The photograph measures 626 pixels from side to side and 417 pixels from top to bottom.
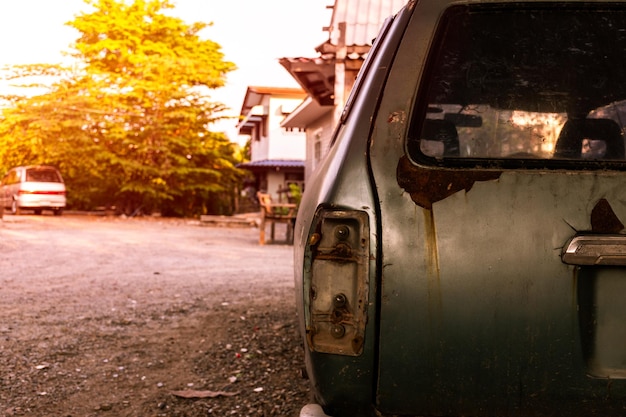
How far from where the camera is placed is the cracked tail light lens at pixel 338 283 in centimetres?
169

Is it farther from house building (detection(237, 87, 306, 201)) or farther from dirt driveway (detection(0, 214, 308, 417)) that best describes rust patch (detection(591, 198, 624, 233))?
house building (detection(237, 87, 306, 201))

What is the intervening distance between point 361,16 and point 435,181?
13.6 metres

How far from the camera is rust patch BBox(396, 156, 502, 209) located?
1.71 meters

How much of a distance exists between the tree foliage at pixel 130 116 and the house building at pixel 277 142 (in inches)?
165

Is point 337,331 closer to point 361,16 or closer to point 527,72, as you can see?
point 527,72

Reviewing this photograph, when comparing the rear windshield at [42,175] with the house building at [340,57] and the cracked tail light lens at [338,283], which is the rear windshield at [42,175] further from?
the cracked tail light lens at [338,283]

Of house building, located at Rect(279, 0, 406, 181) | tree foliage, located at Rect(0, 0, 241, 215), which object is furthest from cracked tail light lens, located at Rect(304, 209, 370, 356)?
tree foliage, located at Rect(0, 0, 241, 215)

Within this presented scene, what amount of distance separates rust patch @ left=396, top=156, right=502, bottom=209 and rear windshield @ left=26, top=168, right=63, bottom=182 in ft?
87.1

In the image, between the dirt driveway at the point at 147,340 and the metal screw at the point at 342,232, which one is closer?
the metal screw at the point at 342,232

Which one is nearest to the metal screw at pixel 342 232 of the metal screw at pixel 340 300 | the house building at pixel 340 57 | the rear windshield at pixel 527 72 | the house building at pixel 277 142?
the metal screw at pixel 340 300

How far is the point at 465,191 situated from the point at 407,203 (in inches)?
5.7

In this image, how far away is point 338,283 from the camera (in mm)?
1712

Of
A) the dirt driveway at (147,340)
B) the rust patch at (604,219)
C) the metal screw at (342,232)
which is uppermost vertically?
the rust patch at (604,219)

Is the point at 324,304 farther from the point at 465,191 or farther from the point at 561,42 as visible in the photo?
the point at 561,42
